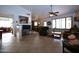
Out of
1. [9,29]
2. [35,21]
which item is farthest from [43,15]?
[9,29]

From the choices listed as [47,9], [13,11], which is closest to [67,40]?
[47,9]

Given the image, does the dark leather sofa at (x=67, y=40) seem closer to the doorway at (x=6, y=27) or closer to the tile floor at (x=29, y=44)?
the tile floor at (x=29, y=44)

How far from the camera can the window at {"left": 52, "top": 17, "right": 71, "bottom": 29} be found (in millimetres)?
3127

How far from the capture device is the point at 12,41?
3.10 metres

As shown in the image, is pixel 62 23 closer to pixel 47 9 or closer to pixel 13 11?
pixel 47 9

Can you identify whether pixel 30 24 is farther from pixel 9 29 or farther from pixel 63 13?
pixel 63 13

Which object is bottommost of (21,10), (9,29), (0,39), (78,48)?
(78,48)

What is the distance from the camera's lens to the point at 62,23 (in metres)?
3.17

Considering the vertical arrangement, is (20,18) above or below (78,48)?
above

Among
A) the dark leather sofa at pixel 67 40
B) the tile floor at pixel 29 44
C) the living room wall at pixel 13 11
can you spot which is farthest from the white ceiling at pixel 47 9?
the tile floor at pixel 29 44

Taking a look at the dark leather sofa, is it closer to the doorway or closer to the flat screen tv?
the flat screen tv

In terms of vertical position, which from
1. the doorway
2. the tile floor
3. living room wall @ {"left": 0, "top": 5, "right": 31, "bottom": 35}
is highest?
living room wall @ {"left": 0, "top": 5, "right": 31, "bottom": 35}

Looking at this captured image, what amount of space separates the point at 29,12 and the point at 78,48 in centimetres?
133

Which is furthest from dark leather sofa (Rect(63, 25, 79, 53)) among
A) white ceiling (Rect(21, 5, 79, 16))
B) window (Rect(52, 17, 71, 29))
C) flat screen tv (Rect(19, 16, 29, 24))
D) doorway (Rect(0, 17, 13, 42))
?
doorway (Rect(0, 17, 13, 42))
